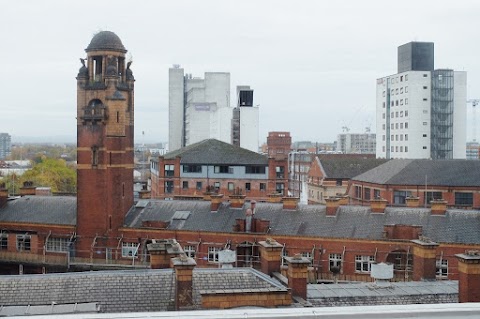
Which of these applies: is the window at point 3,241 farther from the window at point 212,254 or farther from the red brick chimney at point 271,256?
the red brick chimney at point 271,256

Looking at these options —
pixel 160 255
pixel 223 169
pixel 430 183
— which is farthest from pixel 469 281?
pixel 223 169

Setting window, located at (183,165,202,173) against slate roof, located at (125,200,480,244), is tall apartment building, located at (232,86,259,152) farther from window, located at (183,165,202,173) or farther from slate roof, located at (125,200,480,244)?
slate roof, located at (125,200,480,244)

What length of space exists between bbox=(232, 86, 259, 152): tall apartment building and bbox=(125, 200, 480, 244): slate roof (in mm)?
57493

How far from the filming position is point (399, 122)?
4203 inches

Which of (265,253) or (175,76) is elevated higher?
(175,76)

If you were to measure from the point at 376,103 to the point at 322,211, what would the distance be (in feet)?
253

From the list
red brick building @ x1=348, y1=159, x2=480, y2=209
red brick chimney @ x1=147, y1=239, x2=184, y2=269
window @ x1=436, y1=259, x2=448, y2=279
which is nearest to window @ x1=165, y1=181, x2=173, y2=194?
red brick building @ x1=348, y1=159, x2=480, y2=209

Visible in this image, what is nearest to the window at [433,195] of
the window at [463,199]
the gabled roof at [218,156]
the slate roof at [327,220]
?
the window at [463,199]

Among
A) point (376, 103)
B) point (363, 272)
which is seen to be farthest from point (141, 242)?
point (376, 103)

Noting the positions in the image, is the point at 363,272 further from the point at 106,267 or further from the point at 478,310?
the point at 478,310

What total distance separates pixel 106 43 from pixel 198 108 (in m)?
64.1

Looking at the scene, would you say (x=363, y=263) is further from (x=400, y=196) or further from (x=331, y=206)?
(x=400, y=196)

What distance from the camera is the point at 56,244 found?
48.1 m

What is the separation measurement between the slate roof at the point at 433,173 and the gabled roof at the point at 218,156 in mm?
14529
